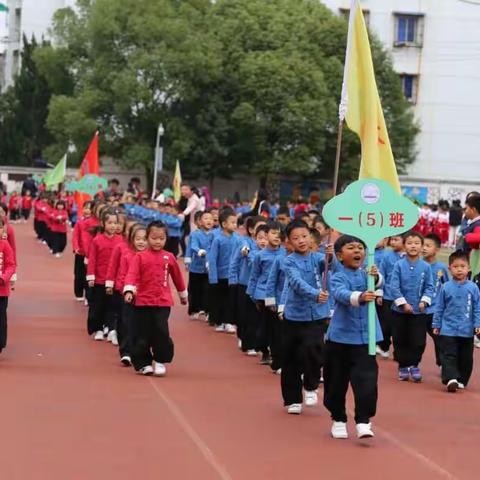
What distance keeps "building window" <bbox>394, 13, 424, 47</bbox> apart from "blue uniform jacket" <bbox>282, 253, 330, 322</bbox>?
53490 millimetres

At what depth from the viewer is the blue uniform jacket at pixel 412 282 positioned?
12656mm

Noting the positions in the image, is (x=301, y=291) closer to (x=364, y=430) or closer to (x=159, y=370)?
(x=364, y=430)

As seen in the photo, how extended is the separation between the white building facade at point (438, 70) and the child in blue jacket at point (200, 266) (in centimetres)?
4454

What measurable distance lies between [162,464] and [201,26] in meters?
48.4

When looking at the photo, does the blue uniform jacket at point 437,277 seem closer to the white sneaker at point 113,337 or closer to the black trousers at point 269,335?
the black trousers at point 269,335

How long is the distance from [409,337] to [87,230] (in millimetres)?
6053

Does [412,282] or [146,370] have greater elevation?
[412,282]

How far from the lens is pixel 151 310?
39.5ft

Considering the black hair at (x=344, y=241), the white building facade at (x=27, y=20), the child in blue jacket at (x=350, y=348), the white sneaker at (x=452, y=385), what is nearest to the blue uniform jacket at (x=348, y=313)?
the child in blue jacket at (x=350, y=348)

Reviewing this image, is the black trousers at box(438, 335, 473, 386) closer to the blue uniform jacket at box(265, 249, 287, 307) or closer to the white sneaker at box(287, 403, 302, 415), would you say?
the blue uniform jacket at box(265, 249, 287, 307)

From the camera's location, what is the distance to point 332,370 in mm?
9180

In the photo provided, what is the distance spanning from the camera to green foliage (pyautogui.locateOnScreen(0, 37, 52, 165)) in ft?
213

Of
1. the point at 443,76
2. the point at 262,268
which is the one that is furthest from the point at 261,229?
the point at 443,76

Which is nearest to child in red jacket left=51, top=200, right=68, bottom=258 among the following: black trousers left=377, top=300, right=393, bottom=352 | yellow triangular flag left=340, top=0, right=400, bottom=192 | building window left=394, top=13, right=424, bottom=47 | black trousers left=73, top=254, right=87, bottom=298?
black trousers left=73, top=254, right=87, bottom=298
